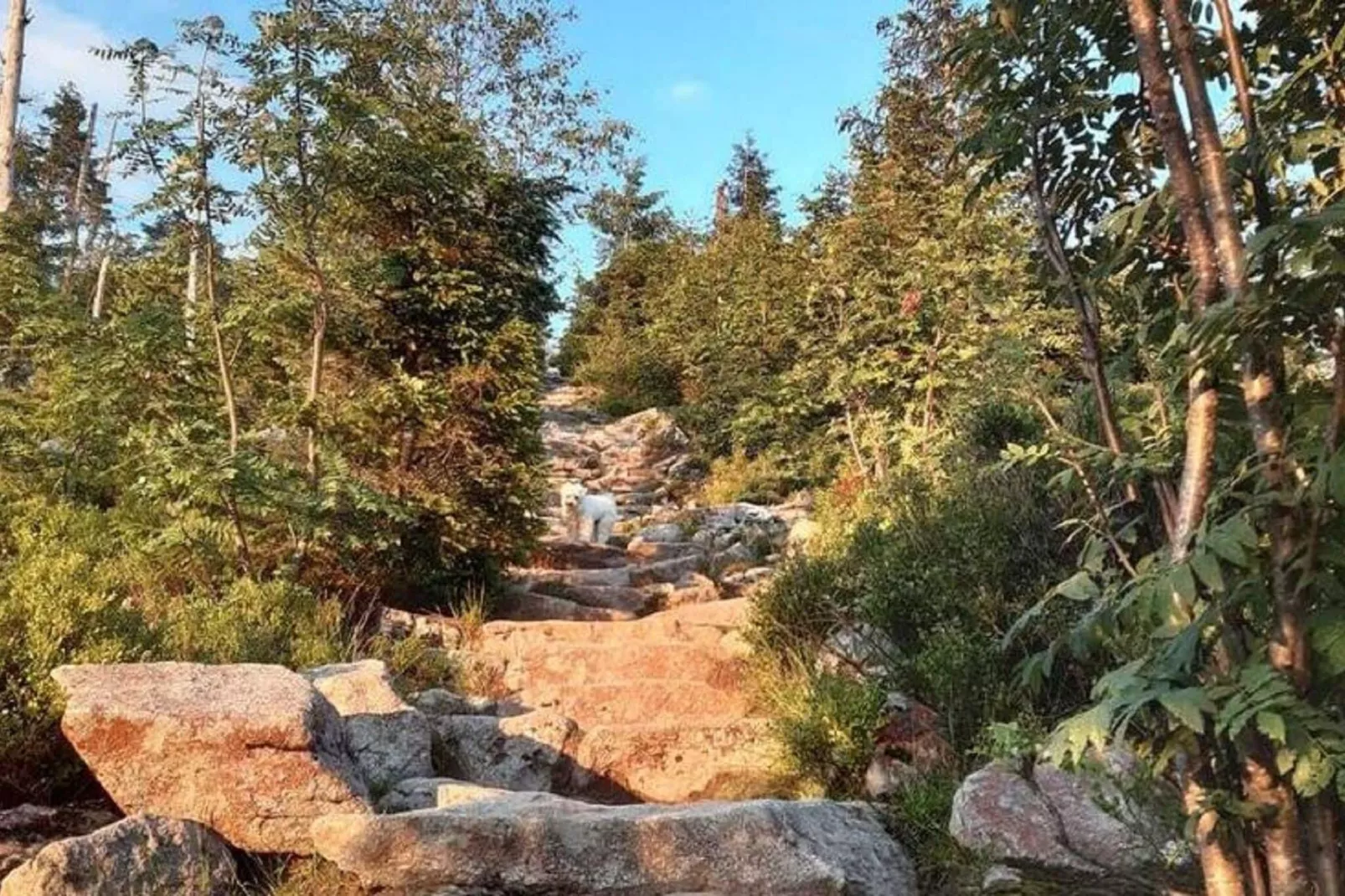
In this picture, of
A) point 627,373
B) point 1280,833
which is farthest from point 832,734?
point 627,373

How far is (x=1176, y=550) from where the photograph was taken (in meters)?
1.52

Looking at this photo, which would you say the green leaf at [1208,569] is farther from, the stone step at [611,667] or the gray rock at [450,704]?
the stone step at [611,667]

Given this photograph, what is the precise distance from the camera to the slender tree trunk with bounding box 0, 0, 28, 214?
10.7 metres

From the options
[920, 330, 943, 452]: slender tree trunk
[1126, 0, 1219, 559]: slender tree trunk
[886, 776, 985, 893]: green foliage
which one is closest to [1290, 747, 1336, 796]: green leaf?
[1126, 0, 1219, 559]: slender tree trunk

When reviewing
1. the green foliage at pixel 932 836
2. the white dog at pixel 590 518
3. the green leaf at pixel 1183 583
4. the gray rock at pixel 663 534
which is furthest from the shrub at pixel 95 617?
Answer: the white dog at pixel 590 518

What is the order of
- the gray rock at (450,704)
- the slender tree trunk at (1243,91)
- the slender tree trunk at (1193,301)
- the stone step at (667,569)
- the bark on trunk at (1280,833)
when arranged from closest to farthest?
the bark on trunk at (1280,833) < the slender tree trunk at (1193,301) < the slender tree trunk at (1243,91) < the gray rock at (450,704) < the stone step at (667,569)

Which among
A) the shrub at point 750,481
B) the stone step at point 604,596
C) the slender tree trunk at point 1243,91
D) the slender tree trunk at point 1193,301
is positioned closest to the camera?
the slender tree trunk at point 1193,301

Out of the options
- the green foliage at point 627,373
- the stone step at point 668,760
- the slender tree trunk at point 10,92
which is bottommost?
the stone step at point 668,760

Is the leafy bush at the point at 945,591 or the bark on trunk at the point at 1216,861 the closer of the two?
the bark on trunk at the point at 1216,861

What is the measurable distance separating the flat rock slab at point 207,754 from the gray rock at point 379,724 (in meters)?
0.89

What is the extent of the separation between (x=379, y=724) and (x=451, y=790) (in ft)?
2.76

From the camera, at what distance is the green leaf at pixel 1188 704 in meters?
1.23

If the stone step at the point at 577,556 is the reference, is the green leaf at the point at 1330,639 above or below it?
below

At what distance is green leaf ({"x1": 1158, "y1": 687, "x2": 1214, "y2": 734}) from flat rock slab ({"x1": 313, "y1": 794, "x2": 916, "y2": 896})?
217 centimetres
